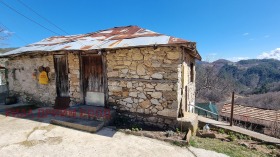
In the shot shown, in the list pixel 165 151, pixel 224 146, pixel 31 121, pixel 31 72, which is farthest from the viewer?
pixel 31 72

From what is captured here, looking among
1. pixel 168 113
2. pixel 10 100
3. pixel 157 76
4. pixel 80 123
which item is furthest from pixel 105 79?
pixel 10 100

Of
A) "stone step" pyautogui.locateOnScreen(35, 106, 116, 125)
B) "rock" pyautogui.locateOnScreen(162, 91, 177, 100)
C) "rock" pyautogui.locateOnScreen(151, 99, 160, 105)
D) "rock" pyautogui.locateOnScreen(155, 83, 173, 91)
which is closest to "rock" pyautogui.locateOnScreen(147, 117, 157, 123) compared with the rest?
"rock" pyautogui.locateOnScreen(151, 99, 160, 105)

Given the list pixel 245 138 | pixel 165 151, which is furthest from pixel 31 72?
pixel 245 138

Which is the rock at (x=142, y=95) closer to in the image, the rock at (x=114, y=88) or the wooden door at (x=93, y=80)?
the rock at (x=114, y=88)

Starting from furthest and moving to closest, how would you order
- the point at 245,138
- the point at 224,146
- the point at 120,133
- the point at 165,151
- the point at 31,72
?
the point at 31,72 < the point at 245,138 < the point at 120,133 < the point at 224,146 < the point at 165,151

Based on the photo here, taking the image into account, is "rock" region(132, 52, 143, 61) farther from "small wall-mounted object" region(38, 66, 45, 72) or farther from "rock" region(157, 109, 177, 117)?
"small wall-mounted object" region(38, 66, 45, 72)

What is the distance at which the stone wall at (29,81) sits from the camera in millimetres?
7223

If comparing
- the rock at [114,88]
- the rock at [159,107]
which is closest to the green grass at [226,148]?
the rock at [159,107]

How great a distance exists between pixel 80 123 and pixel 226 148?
14.3 feet

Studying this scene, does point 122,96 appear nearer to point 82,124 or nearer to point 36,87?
point 82,124

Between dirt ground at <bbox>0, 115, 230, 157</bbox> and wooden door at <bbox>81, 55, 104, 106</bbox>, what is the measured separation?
1.63 m

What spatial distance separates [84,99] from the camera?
671cm

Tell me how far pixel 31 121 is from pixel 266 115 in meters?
12.1

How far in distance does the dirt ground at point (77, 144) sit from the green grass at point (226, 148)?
26 centimetres
